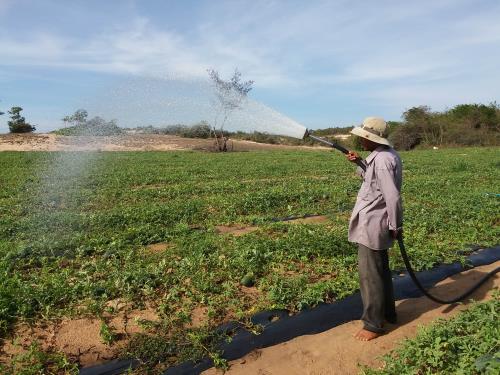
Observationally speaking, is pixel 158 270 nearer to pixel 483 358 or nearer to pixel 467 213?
pixel 483 358

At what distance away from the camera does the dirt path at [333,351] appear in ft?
13.4

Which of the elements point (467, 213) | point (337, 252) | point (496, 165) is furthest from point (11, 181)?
point (496, 165)

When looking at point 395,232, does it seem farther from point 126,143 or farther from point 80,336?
point 126,143

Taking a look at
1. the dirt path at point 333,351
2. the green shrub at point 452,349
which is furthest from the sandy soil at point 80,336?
the green shrub at point 452,349

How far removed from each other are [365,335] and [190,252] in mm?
3135

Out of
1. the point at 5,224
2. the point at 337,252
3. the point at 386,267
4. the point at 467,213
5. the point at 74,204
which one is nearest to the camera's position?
the point at 386,267

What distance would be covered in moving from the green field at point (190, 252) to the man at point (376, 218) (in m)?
0.92

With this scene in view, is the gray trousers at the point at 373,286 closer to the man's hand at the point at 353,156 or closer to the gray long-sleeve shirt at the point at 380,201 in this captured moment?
the gray long-sleeve shirt at the point at 380,201

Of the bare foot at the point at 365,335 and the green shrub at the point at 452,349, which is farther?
the bare foot at the point at 365,335

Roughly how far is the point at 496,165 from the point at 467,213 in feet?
44.1

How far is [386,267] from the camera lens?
4.66 meters

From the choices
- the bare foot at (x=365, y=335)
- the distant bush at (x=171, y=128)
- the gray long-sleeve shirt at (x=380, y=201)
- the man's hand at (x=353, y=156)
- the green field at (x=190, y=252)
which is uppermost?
the distant bush at (x=171, y=128)

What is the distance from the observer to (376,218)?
4.46 m

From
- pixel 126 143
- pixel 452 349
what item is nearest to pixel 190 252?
pixel 452 349
